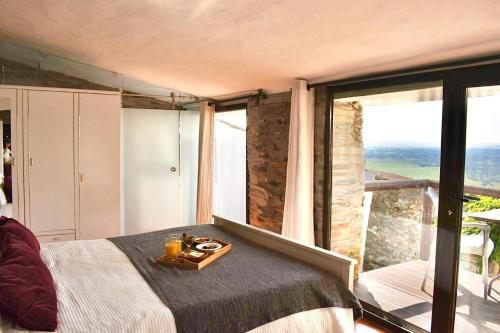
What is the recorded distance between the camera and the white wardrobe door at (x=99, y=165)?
13.9 feet

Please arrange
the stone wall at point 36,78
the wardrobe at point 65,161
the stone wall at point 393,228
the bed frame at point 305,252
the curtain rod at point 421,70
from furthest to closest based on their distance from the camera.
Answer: the stone wall at point 36,78 < the wardrobe at point 65,161 < the stone wall at point 393,228 < the curtain rod at point 421,70 < the bed frame at point 305,252

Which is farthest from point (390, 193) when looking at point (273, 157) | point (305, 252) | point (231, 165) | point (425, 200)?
point (231, 165)

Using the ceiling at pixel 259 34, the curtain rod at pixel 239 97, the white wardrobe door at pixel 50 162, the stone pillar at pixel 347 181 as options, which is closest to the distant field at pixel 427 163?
the stone pillar at pixel 347 181

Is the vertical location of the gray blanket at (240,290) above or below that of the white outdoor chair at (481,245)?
below

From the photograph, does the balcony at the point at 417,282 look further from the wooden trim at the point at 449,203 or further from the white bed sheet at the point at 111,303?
the white bed sheet at the point at 111,303

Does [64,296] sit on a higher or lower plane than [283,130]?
lower

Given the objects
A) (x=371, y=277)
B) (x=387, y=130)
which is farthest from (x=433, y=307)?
(x=387, y=130)

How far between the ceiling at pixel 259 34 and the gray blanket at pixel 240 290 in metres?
1.45

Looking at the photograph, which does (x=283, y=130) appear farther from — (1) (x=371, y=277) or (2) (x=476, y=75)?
(2) (x=476, y=75)

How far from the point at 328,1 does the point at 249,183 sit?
9.73ft

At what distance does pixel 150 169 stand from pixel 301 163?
104 inches

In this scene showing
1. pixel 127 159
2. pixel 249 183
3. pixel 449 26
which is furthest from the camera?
pixel 127 159

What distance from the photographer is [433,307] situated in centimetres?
265

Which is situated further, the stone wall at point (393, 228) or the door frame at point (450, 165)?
the stone wall at point (393, 228)
